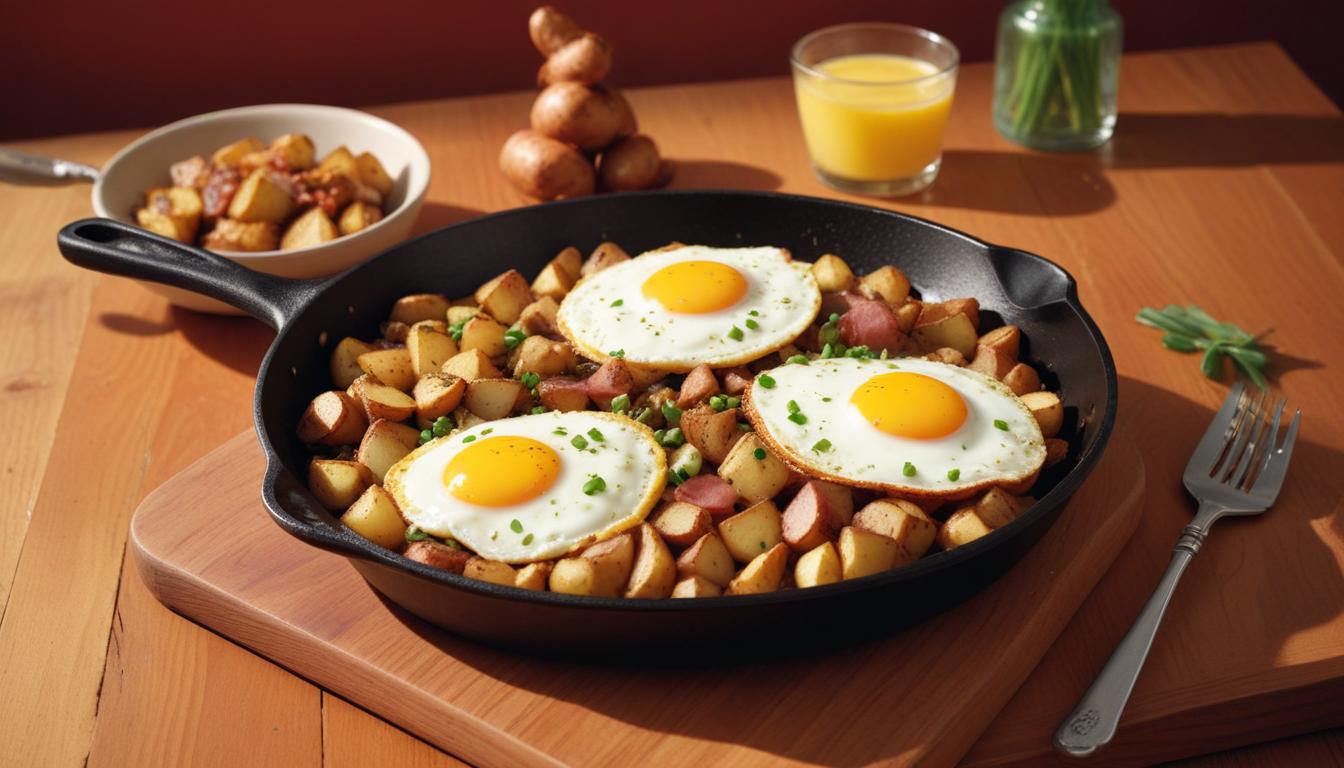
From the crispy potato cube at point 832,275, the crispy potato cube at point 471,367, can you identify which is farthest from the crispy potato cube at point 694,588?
the crispy potato cube at point 832,275

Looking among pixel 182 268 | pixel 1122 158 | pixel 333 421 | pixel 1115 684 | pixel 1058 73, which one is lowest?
pixel 1122 158

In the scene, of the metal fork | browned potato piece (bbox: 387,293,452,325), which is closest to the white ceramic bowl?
browned potato piece (bbox: 387,293,452,325)

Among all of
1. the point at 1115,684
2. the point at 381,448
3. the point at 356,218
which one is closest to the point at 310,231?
the point at 356,218

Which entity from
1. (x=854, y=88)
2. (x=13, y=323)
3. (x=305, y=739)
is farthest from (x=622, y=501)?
(x=13, y=323)

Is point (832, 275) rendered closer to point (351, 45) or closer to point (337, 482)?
point (337, 482)

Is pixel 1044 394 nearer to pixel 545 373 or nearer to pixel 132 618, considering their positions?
pixel 545 373

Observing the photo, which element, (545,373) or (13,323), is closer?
(545,373)
